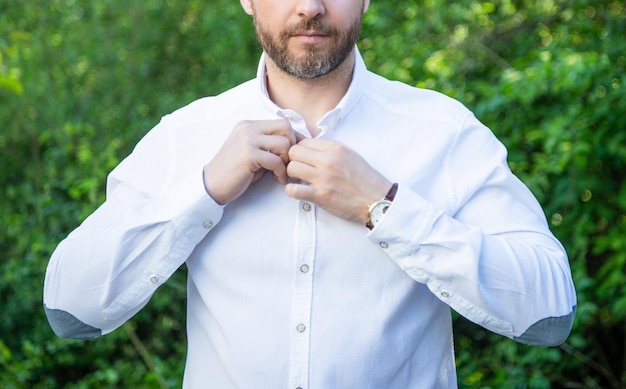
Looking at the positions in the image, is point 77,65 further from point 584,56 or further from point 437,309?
point 437,309

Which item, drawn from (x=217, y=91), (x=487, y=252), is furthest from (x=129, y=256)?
(x=217, y=91)

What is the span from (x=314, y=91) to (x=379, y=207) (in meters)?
0.38

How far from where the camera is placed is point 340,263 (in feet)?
7.00

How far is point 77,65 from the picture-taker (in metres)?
5.66

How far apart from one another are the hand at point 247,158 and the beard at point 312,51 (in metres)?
0.14

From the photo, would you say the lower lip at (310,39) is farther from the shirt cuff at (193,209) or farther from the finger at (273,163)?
the shirt cuff at (193,209)

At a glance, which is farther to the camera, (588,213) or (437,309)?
(588,213)

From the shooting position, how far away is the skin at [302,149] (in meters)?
2.05

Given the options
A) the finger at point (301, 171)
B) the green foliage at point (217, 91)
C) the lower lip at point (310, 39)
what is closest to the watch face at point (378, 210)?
the finger at point (301, 171)

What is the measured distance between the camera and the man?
205 cm

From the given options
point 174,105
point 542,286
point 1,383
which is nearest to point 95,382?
point 1,383

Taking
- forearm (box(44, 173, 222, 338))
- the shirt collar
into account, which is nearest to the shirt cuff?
forearm (box(44, 173, 222, 338))

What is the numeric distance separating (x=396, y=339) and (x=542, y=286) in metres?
0.35

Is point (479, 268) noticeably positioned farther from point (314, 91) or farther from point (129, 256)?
point (129, 256)
